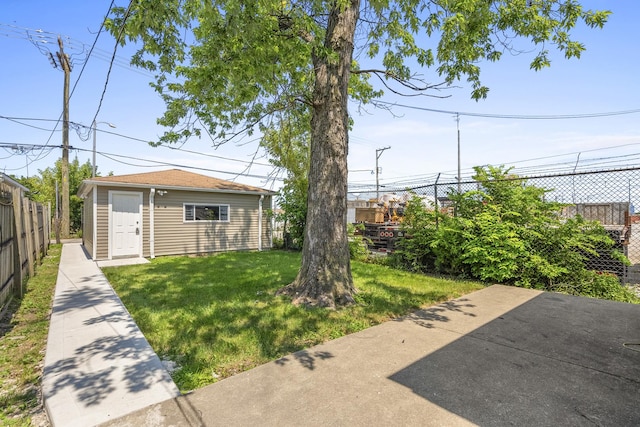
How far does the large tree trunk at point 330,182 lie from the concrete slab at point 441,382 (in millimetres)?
1337

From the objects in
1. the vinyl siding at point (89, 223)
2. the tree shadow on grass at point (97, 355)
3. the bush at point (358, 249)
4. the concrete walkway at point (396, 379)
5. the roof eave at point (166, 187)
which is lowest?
the tree shadow on grass at point (97, 355)

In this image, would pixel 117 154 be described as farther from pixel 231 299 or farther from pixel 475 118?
pixel 475 118

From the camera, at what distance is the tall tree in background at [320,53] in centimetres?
467

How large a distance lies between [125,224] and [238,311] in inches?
298

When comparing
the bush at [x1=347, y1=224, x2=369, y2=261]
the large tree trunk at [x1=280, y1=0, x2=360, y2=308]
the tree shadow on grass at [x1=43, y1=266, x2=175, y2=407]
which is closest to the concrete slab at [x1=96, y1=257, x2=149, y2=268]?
the tree shadow on grass at [x1=43, y1=266, x2=175, y2=407]

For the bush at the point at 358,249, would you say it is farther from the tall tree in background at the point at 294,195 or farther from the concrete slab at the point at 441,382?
the concrete slab at the point at 441,382

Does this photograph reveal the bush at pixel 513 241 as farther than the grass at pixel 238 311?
Yes

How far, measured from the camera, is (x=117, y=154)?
20328 mm

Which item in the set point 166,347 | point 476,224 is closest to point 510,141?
point 476,224

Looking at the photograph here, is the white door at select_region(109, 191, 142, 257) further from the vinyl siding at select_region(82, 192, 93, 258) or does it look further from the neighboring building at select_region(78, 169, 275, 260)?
the vinyl siding at select_region(82, 192, 93, 258)

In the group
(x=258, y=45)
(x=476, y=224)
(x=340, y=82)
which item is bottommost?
(x=476, y=224)

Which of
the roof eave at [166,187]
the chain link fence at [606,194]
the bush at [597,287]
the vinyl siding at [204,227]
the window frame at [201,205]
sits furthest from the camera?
the window frame at [201,205]

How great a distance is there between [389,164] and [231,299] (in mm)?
29762

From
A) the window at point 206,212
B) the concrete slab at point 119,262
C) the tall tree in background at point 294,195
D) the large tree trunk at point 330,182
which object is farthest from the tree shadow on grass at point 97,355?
the tall tree in background at point 294,195
